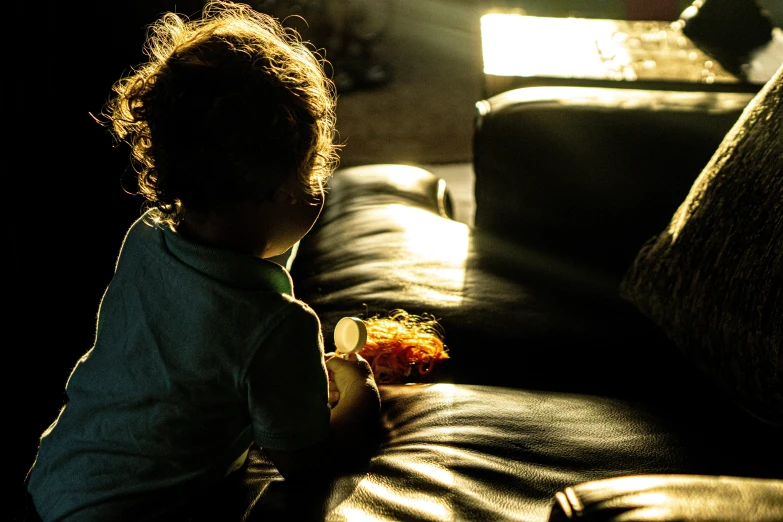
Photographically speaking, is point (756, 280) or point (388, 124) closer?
point (756, 280)

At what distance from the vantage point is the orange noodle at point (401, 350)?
108 centimetres

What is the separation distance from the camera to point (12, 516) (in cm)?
112

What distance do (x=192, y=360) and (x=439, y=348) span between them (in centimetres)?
Answer: 45

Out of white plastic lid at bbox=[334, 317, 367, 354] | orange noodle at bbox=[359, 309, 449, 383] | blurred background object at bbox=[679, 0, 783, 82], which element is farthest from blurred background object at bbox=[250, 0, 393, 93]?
white plastic lid at bbox=[334, 317, 367, 354]

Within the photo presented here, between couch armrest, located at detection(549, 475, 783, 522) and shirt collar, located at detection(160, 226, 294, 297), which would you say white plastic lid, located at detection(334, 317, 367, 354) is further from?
couch armrest, located at detection(549, 475, 783, 522)

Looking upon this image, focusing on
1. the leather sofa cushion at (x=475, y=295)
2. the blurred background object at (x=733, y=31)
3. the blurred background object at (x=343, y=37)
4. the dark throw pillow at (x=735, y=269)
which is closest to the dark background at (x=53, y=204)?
the leather sofa cushion at (x=475, y=295)

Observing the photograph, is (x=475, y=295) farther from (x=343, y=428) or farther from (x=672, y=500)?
(x=672, y=500)

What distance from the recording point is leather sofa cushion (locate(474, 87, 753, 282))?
1388 mm

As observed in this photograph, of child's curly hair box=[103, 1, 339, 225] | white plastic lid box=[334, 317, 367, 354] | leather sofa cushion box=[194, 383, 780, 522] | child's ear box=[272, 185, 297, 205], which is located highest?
child's curly hair box=[103, 1, 339, 225]

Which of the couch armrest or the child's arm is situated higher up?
the couch armrest

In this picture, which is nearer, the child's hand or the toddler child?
the toddler child

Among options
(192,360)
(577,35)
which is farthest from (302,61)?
(577,35)

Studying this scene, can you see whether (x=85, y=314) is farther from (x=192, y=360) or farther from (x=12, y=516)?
(x=192, y=360)

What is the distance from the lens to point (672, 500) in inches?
19.6
